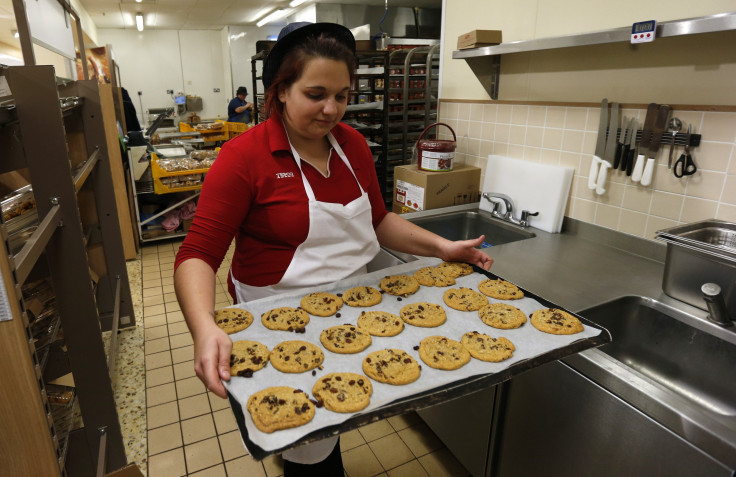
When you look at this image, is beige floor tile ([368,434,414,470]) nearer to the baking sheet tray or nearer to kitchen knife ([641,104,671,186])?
Result: the baking sheet tray

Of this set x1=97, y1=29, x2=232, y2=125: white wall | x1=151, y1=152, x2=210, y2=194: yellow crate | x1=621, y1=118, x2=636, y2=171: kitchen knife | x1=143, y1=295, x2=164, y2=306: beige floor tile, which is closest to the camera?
x1=621, y1=118, x2=636, y2=171: kitchen knife

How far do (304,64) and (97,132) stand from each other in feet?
6.59

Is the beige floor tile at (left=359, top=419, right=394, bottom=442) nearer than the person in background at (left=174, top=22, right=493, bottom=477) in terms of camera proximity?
No

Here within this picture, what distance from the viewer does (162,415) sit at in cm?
222

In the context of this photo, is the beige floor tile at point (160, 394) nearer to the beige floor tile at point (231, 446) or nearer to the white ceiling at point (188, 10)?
the beige floor tile at point (231, 446)

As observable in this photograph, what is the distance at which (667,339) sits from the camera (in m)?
1.49

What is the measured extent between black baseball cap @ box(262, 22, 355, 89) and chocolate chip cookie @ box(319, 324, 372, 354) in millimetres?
764

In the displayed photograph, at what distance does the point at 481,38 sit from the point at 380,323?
156 cm

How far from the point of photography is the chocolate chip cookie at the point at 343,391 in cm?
94

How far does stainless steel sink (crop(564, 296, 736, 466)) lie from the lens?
99cm

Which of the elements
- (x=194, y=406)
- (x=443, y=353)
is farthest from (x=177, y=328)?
(x=443, y=353)

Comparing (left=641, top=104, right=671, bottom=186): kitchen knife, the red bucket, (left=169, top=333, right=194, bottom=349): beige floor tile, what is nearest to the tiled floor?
(left=169, top=333, right=194, bottom=349): beige floor tile

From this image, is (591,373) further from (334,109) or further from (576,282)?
(334,109)

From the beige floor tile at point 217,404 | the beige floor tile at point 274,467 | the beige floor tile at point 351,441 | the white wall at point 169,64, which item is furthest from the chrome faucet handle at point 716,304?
the white wall at point 169,64
